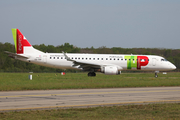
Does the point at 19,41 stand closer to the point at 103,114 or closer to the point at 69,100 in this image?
the point at 69,100

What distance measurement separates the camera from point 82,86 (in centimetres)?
2400

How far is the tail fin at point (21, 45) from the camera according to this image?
43.4m

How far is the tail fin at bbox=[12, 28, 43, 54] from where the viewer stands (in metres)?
43.4

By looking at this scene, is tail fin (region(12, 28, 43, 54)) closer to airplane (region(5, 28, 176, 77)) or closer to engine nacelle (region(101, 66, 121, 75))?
airplane (region(5, 28, 176, 77))

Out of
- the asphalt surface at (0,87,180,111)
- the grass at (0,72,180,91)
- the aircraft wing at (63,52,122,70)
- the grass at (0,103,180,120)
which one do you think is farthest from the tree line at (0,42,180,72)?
the grass at (0,103,180,120)

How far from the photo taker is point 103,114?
1098 cm

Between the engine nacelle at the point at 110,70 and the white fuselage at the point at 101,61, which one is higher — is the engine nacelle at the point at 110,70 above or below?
below

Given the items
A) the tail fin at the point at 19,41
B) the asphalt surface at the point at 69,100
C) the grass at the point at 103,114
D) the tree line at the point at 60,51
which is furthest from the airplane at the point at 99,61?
the tree line at the point at 60,51

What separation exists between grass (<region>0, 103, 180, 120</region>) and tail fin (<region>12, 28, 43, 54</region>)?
3258cm

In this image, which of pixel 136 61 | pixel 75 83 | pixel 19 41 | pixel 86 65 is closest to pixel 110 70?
pixel 86 65

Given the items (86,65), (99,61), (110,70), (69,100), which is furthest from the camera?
(99,61)

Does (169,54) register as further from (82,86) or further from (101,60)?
(82,86)

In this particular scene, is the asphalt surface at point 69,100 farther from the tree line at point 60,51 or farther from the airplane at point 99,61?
the tree line at point 60,51

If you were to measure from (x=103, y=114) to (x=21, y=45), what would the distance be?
34.7m
